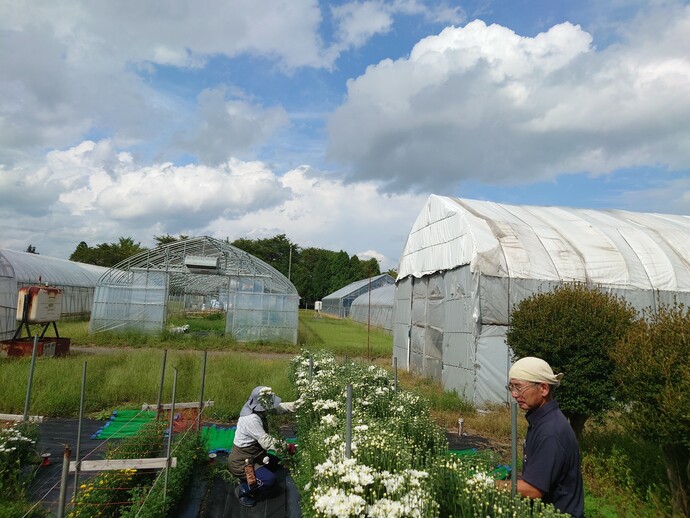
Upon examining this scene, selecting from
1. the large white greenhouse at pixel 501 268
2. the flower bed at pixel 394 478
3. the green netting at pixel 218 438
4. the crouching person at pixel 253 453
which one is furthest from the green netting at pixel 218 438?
the large white greenhouse at pixel 501 268

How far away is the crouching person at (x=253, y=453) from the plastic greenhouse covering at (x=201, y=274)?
52.2 ft

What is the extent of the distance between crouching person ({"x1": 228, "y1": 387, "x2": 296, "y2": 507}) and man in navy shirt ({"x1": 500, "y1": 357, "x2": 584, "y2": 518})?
12.6ft

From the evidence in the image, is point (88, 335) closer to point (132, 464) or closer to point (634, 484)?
point (132, 464)

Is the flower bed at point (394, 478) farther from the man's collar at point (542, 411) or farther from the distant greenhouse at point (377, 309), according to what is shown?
the distant greenhouse at point (377, 309)

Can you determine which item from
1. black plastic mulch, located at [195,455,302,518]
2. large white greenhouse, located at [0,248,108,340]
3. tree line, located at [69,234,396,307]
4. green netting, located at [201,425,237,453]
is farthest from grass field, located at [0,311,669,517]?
tree line, located at [69,234,396,307]

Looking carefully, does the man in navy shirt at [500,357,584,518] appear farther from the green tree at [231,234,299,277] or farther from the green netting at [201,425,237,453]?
the green tree at [231,234,299,277]

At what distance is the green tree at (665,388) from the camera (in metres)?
4.26

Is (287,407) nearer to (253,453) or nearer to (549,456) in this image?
(253,453)

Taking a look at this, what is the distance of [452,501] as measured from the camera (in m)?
3.19

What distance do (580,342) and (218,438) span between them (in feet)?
19.2

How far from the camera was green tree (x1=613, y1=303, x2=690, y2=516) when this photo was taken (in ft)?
14.0

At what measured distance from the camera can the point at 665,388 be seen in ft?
14.3

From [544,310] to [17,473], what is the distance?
7.31 m

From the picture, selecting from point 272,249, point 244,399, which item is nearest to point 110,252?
point 272,249
